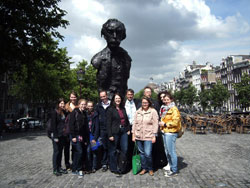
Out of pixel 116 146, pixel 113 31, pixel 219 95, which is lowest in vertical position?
pixel 116 146

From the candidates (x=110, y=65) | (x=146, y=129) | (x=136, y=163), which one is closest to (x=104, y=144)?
(x=136, y=163)

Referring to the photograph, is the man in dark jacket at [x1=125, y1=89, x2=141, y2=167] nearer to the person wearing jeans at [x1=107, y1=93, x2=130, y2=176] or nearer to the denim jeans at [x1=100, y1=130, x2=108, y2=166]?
the person wearing jeans at [x1=107, y1=93, x2=130, y2=176]

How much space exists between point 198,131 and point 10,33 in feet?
46.9

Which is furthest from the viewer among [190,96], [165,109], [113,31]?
[190,96]

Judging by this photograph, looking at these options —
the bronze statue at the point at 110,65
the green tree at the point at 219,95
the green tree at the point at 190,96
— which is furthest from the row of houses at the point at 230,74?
the bronze statue at the point at 110,65

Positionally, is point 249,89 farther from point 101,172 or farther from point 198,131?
point 101,172

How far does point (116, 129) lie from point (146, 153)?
2.84 feet

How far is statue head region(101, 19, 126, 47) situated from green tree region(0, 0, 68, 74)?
10749mm

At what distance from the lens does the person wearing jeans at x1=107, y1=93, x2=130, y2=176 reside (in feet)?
17.0

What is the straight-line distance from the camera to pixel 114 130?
5.16 metres

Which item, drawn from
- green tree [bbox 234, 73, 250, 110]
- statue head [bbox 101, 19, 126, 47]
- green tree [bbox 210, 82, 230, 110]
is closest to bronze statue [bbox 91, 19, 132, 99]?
statue head [bbox 101, 19, 126, 47]

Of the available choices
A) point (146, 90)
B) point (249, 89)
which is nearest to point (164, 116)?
point (146, 90)

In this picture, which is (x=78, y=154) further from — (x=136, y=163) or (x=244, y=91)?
(x=244, y=91)

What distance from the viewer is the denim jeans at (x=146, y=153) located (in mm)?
5031
